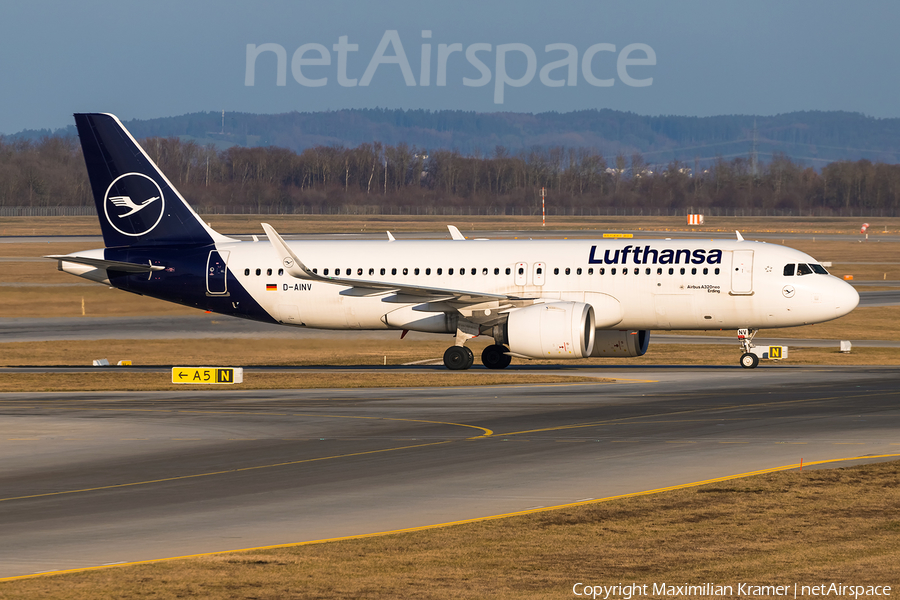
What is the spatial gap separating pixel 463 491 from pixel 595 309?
2302 centimetres

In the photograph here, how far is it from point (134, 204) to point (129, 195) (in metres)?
0.41

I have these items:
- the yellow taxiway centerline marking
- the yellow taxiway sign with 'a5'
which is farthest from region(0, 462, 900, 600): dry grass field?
the yellow taxiway sign with 'a5'

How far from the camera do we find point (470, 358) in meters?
43.8

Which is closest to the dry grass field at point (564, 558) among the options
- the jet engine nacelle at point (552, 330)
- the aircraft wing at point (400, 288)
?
the jet engine nacelle at point (552, 330)

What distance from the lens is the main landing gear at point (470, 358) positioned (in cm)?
4381

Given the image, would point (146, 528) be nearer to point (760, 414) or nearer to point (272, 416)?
point (272, 416)

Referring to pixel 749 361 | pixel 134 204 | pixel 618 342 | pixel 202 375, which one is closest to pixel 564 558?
pixel 202 375

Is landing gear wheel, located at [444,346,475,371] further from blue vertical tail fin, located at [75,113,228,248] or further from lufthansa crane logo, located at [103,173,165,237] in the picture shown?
lufthansa crane logo, located at [103,173,165,237]

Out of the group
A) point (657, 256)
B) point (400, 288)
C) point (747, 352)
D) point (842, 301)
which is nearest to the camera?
point (842, 301)

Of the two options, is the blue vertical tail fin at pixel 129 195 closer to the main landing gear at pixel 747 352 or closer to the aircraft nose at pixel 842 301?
the main landing gear at pixel 747 352

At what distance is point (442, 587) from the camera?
14.1 metres

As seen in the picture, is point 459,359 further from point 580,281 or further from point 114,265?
point 114,265

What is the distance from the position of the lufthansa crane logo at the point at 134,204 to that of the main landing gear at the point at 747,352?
22.9 meters

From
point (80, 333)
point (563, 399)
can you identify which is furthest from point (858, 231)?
point (563, 399)
